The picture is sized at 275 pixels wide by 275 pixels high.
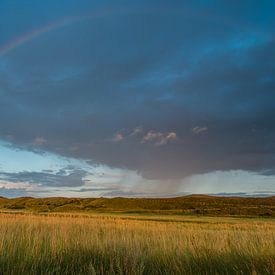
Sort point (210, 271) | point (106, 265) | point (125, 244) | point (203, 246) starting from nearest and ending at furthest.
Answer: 1. point (210, 271)
2. point (106, 265)
3. point (203, 246)
4. point (125, 244)

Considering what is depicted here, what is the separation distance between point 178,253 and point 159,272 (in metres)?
0.91

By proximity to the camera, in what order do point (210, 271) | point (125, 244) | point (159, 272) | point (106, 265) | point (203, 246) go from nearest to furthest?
point (210, 271), point (159, 272), point (106, 265), point (203, 246), point (125, 244)

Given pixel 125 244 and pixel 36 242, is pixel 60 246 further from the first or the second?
pixel 125 244

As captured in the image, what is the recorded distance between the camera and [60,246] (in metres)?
8.59

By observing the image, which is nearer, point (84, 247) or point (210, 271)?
point (210, 271)

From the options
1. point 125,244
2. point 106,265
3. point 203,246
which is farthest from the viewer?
point 125,244

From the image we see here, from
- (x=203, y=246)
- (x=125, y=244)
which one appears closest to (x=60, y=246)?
(x=125, y=244)

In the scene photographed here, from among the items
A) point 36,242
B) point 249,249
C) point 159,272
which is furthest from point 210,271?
point 36,242

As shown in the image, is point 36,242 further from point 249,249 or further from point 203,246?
point 249,249

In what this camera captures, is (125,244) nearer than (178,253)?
No

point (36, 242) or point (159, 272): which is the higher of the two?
point (36, 242)

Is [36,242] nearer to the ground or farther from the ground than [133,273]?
farther from the ground

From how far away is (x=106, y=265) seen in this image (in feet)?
24.5

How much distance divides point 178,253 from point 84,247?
2.34m
